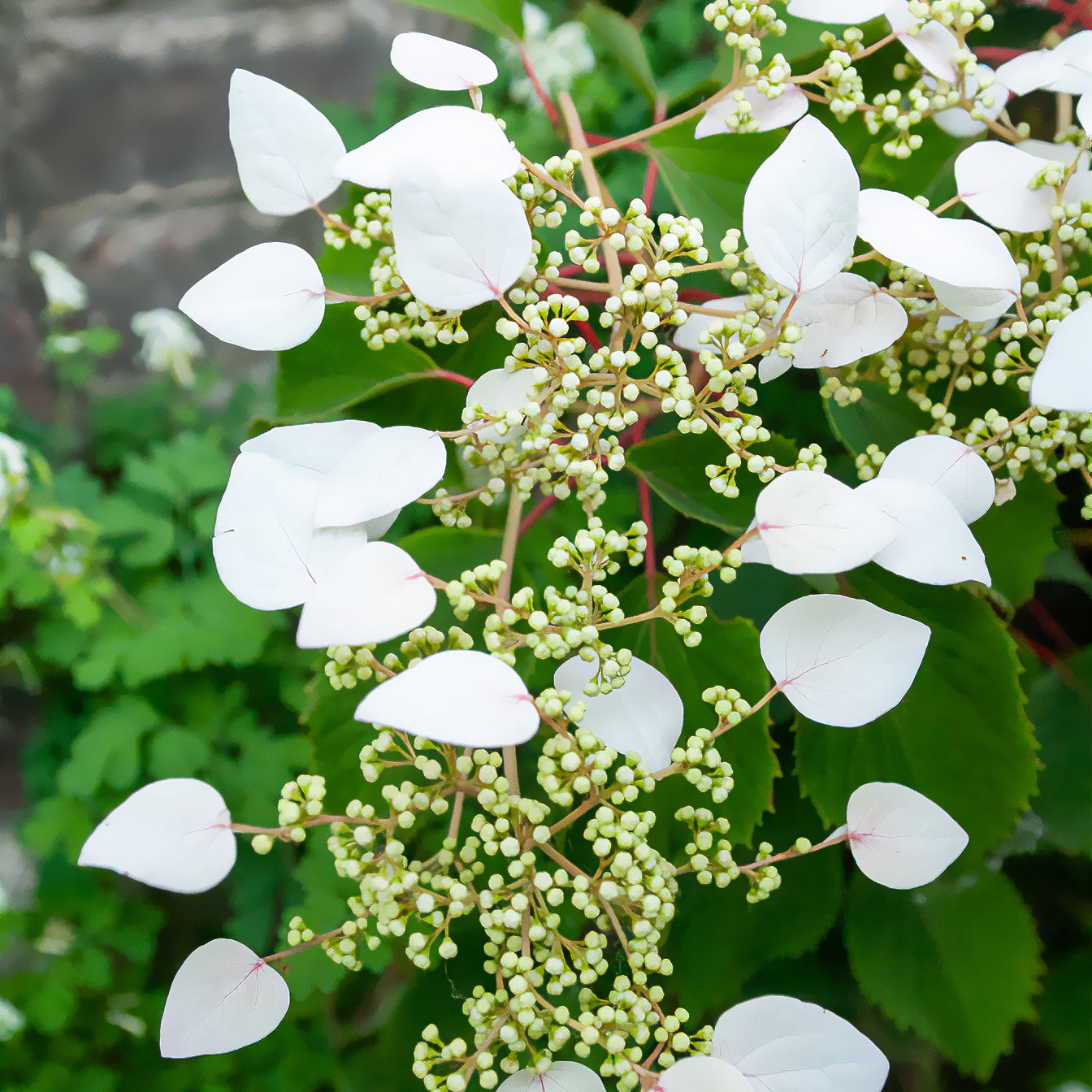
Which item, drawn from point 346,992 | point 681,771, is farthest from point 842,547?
point 346,992

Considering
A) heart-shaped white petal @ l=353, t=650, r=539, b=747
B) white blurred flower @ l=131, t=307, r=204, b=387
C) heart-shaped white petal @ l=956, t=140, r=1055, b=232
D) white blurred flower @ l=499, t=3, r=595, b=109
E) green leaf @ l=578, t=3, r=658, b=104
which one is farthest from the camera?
white blurred flower @ l=131, t=307, r=204, b=387

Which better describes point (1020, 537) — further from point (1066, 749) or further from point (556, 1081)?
point (556, 1081)

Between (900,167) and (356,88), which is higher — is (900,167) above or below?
above

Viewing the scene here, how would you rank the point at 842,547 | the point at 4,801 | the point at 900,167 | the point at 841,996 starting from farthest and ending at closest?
1. the point at 4,801
2. the point at 841,996
3. the point at 900,167
4. the point at 842,547

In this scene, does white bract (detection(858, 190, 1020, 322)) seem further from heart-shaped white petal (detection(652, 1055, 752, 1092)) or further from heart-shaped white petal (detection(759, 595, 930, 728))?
heart-shaped white petal (detection(652, 1055, 752, 1092))

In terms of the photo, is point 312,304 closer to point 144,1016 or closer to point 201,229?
point 144,1016

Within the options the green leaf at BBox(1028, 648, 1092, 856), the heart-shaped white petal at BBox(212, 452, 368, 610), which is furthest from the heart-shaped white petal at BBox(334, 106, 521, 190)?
the green leaf at BBox(1028, 648, 1092, 856)
